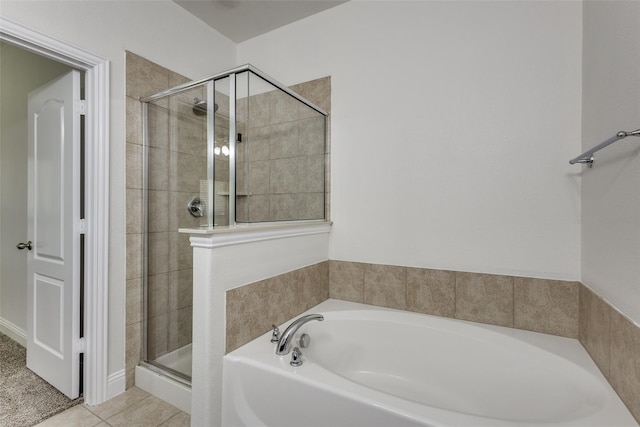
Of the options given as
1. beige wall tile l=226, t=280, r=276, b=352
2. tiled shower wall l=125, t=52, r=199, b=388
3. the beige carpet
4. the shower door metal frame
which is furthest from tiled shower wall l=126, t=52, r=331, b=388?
beige wall tile l=226, t=280, r=276, b=352

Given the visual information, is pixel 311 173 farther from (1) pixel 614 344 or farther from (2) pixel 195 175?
(1) pixel 614 344

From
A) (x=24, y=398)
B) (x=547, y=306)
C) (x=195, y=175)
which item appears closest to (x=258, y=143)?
(x=195, y=175)

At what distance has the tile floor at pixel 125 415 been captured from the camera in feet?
5.01

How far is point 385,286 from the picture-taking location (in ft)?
6.28

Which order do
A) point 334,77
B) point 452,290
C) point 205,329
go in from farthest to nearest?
point 334,77, point 452,290, point 205,329

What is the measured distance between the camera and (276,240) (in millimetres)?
1616

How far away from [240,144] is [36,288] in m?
1.76

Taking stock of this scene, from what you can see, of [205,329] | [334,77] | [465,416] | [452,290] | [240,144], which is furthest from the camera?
[334,77]

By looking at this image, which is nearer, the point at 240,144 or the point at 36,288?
the point at 240,144

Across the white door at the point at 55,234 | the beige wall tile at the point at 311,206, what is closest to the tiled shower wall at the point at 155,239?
the white door at the point at 55,234

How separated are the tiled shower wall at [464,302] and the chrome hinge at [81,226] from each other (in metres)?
1.04

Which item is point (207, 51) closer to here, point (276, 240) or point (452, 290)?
point (276, 240)

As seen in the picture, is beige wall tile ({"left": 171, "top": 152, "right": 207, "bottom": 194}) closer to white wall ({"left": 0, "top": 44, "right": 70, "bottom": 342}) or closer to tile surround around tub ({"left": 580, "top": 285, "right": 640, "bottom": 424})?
white wall ({"left": 0, "top": 44, "right": 70, "bottom": 342})

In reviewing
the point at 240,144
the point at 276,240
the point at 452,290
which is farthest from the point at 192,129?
the point at 452,290
